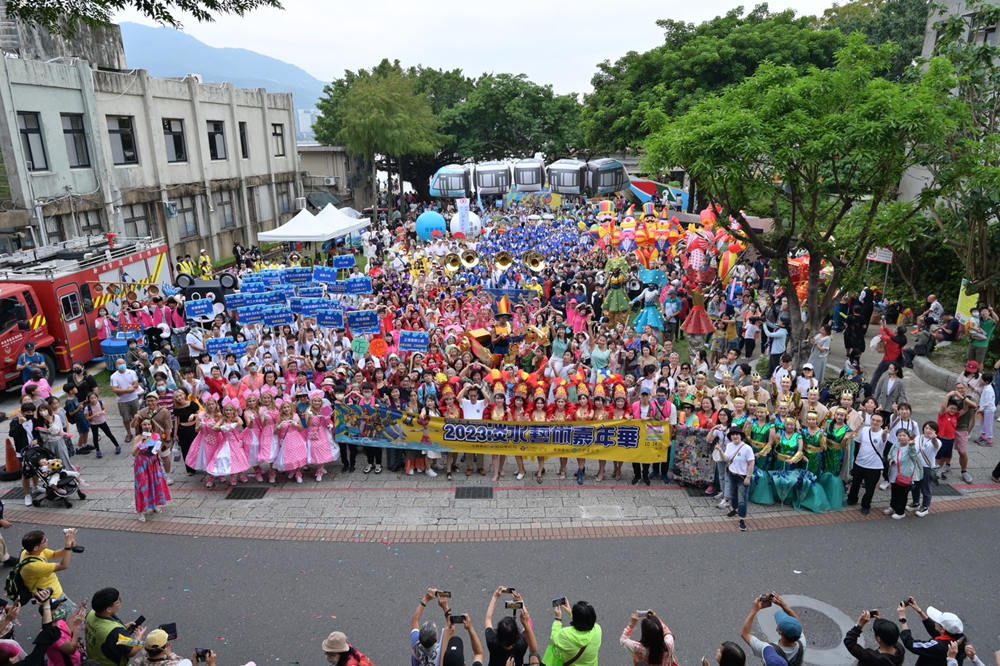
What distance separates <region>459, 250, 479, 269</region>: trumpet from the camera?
808 inches

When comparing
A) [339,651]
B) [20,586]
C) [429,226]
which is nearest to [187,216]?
[429,226]

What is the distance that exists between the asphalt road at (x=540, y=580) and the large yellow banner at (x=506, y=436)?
1740 mm

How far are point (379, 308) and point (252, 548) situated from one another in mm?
7217

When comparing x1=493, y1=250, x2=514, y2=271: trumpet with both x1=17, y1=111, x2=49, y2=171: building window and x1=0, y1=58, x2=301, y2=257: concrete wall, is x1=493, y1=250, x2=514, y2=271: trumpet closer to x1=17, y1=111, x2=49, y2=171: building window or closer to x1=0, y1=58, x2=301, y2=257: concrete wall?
x1=0, y1=58, x2=301, y2=257: concrete wall

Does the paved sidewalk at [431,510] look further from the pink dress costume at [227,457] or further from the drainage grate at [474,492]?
the pink dress costume at [227,457]

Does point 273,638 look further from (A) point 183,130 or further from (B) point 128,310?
(A) point 183,130

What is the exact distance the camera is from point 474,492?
989cm

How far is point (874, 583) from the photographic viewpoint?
750 centimetres

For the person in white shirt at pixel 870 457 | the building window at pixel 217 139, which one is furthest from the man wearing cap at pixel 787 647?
the building window at pixel 217 139

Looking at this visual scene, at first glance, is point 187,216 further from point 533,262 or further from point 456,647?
point 456,647

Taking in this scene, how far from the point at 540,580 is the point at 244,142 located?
31824 millimetres

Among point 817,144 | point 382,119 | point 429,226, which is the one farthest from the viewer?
point 382,119

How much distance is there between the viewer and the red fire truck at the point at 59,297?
13.7m

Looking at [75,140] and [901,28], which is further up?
[901,28]
